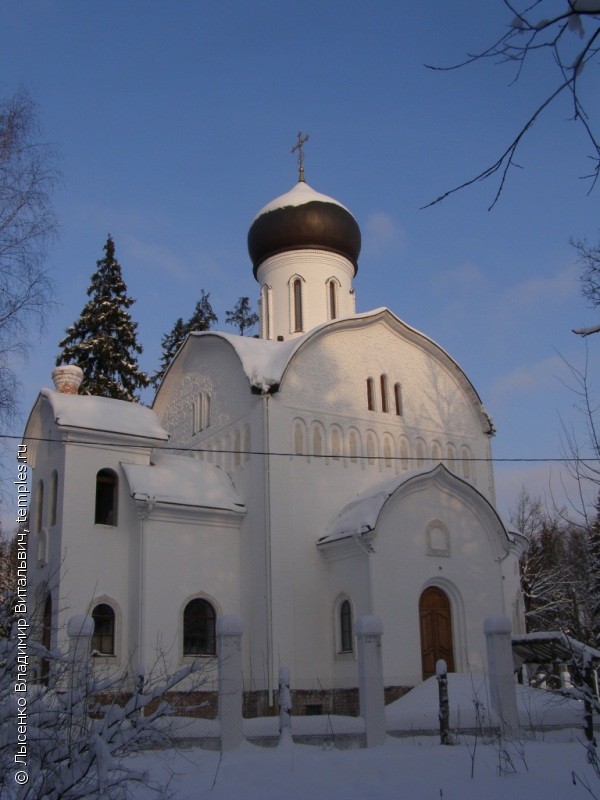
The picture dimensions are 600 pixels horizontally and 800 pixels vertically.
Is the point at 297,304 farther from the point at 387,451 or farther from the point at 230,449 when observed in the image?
the point at 230,449

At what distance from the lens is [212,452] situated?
1722cm

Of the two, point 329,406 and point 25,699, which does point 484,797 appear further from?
point 329,406

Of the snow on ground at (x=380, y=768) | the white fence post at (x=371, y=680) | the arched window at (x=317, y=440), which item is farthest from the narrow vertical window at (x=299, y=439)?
the snow on ground at (x=380, y=768)

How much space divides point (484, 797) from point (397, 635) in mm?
7230

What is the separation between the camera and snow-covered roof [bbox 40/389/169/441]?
14.6m

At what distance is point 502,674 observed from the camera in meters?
10.3

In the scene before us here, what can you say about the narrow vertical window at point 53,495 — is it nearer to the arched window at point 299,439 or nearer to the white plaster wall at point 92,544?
the white plaster wall at point 92,544

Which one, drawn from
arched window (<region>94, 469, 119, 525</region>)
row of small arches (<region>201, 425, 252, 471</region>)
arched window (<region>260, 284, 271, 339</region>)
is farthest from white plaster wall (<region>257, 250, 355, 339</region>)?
arched window (<region>94, 469, 119, 525</region>)

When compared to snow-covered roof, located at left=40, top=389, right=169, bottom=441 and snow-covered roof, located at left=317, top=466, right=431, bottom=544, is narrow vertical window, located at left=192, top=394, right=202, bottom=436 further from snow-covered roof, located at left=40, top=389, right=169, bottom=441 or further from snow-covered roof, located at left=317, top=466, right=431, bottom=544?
snow-covered roof, located at left=317, top=466, right=431, bottom=544

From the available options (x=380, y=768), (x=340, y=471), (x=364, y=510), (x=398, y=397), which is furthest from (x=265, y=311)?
(x=380, y=768)

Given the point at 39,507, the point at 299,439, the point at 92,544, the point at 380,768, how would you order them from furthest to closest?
1. the point at 299,439
2. the point at 39,507
3. the point at 92,544
4. the point at 380,768

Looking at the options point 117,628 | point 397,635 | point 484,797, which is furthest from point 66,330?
point 484,797

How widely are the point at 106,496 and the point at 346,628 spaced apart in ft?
15.3

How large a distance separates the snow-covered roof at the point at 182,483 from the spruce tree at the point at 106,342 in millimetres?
8846
